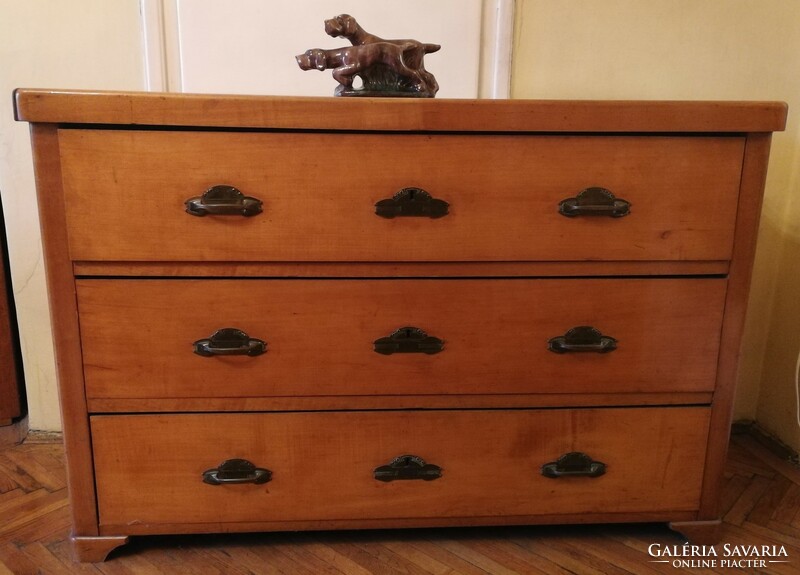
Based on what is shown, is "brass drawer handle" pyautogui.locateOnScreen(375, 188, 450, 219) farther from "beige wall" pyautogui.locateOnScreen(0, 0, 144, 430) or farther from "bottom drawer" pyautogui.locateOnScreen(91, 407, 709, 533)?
"beige wall" pyautogui.locateOnScreen(0, 0, 144, 430)

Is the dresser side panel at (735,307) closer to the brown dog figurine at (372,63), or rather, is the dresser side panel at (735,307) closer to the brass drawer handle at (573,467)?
the brass drawer handle at (573,467)

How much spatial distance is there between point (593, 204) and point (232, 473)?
766 mm

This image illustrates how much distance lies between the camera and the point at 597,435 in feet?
3.34

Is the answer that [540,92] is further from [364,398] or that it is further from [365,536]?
[365,536]

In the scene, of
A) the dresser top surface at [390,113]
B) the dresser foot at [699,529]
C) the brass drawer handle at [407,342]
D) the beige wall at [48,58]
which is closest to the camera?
the dresser top surface at [390,113]

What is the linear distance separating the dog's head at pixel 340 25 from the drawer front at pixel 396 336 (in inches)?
17.0

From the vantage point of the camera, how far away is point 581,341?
97 cm

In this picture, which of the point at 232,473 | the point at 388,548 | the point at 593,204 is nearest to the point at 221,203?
the point at 232,473

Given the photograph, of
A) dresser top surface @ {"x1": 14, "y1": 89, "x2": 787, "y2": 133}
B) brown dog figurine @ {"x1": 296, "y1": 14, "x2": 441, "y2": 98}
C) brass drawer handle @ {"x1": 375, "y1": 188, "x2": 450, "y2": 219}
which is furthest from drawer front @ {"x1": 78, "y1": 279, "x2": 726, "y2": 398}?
brown dog figurine @ {"x1": 296, "y1": 14, "x2": 441, "y2": 98}

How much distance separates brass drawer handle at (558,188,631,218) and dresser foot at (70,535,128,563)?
0.96 meters

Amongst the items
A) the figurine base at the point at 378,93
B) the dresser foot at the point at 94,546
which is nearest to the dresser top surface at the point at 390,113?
the figurine base at the point at 378,93

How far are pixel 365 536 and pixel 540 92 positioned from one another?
3.51ft

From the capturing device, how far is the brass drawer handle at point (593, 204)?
3.00ft

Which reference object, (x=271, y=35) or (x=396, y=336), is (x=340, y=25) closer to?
(x=271, y=35)
